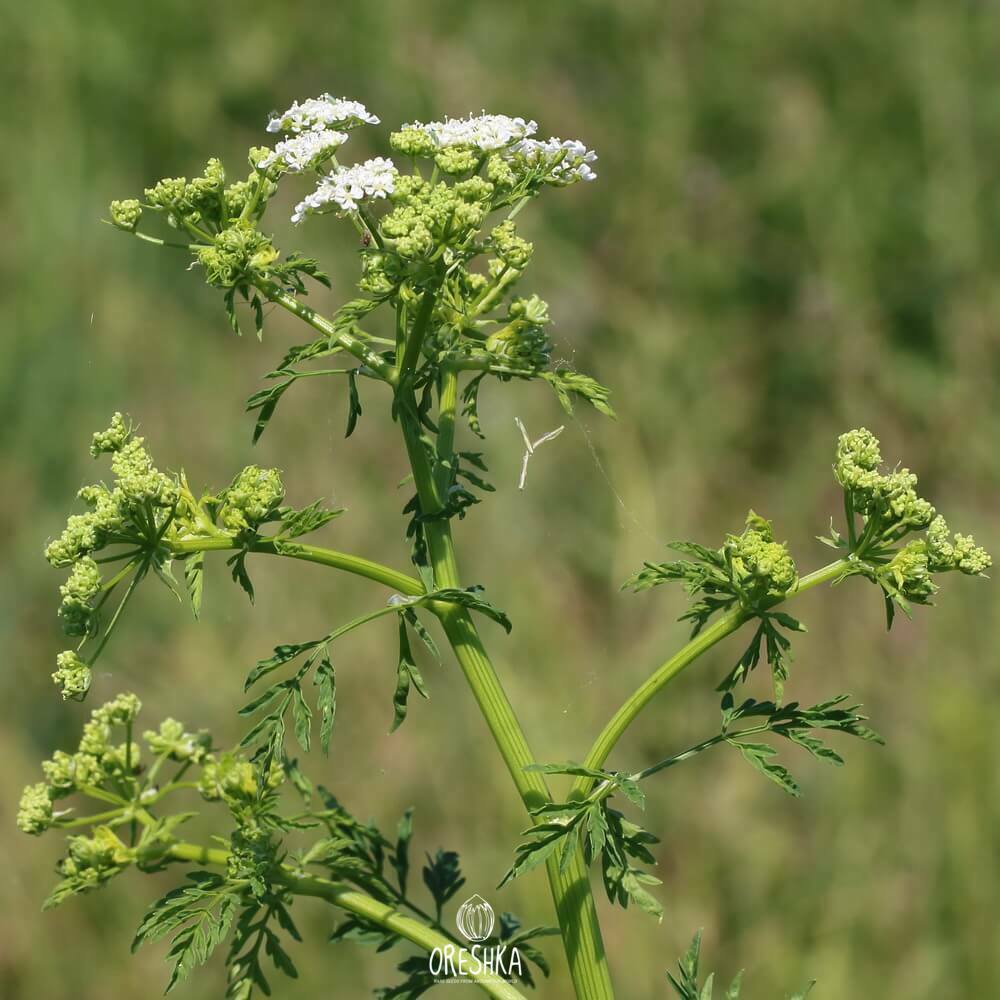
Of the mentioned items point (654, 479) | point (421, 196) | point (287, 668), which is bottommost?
point (421, 196)

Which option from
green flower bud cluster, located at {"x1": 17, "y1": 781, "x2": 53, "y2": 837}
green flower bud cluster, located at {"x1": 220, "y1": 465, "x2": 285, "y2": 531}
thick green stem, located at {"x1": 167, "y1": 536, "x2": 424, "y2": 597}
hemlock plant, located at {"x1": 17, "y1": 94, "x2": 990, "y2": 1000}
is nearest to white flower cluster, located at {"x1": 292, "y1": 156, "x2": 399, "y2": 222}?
hemlock plant, located at {"x1": 17, "y1": 94, "x2": 990, "y2": 1000}

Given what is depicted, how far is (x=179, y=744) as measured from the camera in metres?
2.56

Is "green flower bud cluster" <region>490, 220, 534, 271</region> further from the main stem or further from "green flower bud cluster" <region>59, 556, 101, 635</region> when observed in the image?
"green flower bud cluster" <region>59, 556, 101, 635</region>

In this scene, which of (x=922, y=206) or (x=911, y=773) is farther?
(x=922, y=206)

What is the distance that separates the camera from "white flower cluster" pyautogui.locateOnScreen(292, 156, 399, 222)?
2.08 m

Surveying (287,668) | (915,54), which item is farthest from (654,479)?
(915,54)

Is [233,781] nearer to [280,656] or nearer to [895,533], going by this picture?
[280,656]

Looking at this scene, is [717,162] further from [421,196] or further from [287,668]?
[421,196]

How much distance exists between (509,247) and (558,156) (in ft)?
0.68

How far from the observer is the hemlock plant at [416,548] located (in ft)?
6.81

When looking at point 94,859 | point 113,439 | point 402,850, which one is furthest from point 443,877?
point 113,439

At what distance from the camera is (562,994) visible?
223 inches

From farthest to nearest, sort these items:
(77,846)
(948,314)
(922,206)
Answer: (922,206), (948,314), (77,846)

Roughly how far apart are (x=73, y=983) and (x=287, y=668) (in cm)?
196
